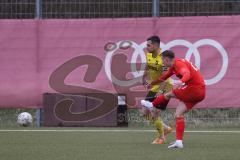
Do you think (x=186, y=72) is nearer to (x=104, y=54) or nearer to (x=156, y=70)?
(x=156, y=70)

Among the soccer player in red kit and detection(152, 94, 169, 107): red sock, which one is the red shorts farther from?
detection(152, 94, 169, 107): red sock

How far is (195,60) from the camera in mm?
17891

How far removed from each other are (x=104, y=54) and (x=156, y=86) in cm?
417

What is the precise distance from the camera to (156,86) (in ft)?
46.5

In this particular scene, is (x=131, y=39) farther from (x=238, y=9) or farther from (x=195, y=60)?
(x=238, y=9)

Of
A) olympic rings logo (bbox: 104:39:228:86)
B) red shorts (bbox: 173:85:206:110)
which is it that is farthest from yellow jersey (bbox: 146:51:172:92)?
olympic rings logo (bbox: 104:39:228:86)

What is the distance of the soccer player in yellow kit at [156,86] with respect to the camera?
13.7m

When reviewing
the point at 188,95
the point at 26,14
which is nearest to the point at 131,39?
the point at 26,14

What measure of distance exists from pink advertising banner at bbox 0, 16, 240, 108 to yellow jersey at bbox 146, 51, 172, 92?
3579 millimetres

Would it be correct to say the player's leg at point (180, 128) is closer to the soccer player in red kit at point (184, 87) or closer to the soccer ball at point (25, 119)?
Result: the soccer player in red kit at point (184, 87)

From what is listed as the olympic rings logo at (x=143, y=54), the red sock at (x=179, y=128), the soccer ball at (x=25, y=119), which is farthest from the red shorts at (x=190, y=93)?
the soccer ball at (x=25, y=119)

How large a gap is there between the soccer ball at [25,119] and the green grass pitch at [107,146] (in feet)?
4.86

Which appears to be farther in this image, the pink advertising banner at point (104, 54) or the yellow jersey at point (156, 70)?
the pink advertising banner at point (104, 54)

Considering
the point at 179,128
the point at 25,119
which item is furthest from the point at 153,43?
the point at 25,119
